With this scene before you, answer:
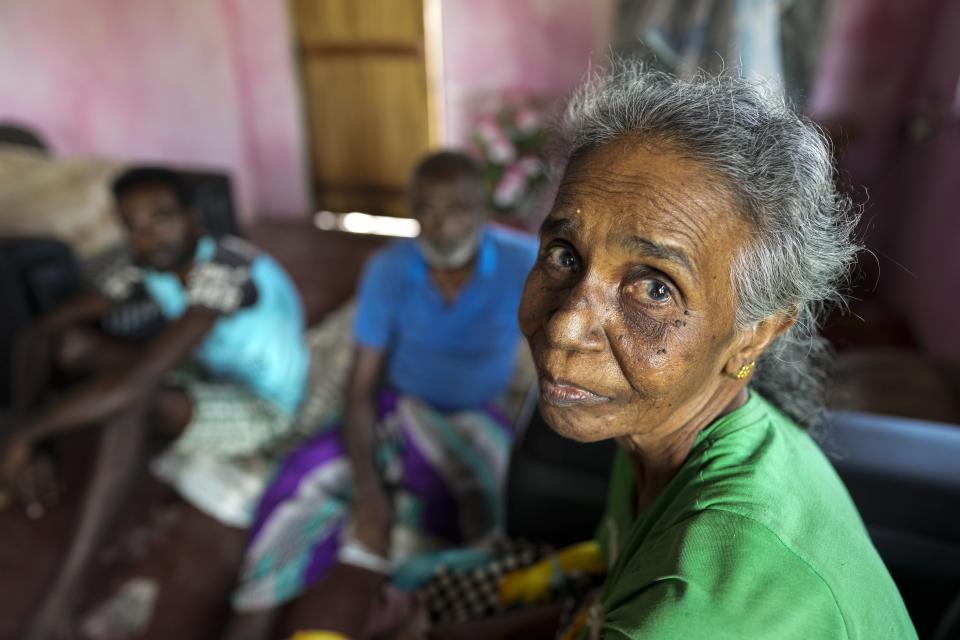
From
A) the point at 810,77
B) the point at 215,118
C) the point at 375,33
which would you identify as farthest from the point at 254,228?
the point at 810,77

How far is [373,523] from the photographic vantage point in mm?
1615

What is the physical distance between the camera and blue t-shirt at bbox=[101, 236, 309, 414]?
1.73 m

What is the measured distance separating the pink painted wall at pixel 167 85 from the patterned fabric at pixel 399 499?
288 centimetres

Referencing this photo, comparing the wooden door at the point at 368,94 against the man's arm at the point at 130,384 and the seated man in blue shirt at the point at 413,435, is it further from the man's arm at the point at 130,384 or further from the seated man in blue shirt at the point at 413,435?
the man's arm at the point at 130,384

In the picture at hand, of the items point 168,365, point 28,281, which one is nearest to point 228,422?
point 168,365

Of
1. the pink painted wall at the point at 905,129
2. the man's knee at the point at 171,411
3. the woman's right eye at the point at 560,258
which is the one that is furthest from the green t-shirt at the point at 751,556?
the pink painted wall at the point at 905,129

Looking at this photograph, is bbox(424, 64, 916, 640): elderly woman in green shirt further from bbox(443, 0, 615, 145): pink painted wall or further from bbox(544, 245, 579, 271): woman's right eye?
bbox(443, 0, 615, 145): pink painted wall

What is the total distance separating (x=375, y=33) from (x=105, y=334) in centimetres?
297

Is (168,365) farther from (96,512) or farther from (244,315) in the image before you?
(96,512)

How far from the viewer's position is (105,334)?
216cm

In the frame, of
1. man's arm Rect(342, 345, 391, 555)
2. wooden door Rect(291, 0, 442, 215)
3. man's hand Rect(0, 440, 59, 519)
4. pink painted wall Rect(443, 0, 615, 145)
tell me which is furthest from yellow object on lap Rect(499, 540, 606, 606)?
wooden door Rect(291, 0, 442, 215)

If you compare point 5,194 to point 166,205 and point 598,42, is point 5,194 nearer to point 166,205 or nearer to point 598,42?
point 166,205

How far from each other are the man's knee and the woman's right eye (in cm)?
141

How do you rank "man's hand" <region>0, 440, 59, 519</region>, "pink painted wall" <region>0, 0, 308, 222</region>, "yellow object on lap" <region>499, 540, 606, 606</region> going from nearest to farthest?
"yellow object on lap" <region>499, 540, 606, 606</region> < "man's hand" <region>0, 440, 59, 519</region> < "pink painted wall" <region>0, 0, 308, 222</region>
